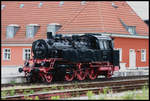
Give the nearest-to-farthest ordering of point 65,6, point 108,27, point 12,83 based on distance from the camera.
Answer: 1. point 12,83
2. point 108,27
3. point 65,6

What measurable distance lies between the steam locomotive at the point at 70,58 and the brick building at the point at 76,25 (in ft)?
40.1

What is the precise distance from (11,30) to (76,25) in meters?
7.59

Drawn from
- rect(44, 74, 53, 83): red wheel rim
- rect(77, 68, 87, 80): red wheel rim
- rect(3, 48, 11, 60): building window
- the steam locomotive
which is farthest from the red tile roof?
rect(44, 74, 53, 83): red wheel rim

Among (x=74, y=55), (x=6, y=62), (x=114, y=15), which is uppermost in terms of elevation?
(x=114, y=15)

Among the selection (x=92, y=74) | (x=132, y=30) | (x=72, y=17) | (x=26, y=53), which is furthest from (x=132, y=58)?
(x=92, y=74)

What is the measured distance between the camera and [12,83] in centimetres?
1973

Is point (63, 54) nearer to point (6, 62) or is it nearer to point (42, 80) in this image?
point (42, 80)

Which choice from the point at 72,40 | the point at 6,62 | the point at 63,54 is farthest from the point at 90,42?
the point at 6,62

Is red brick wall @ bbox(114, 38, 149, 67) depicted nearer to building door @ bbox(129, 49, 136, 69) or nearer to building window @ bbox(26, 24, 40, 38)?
building door @ bbox(129, 49, 136, 69)

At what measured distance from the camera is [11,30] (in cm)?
4031

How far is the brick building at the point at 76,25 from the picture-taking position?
37.5 metres

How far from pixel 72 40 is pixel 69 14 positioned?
18.3 meters

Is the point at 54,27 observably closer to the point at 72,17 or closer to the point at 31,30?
the point at 72,17

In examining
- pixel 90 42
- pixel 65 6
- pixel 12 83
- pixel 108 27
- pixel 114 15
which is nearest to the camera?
pixel 12 83
